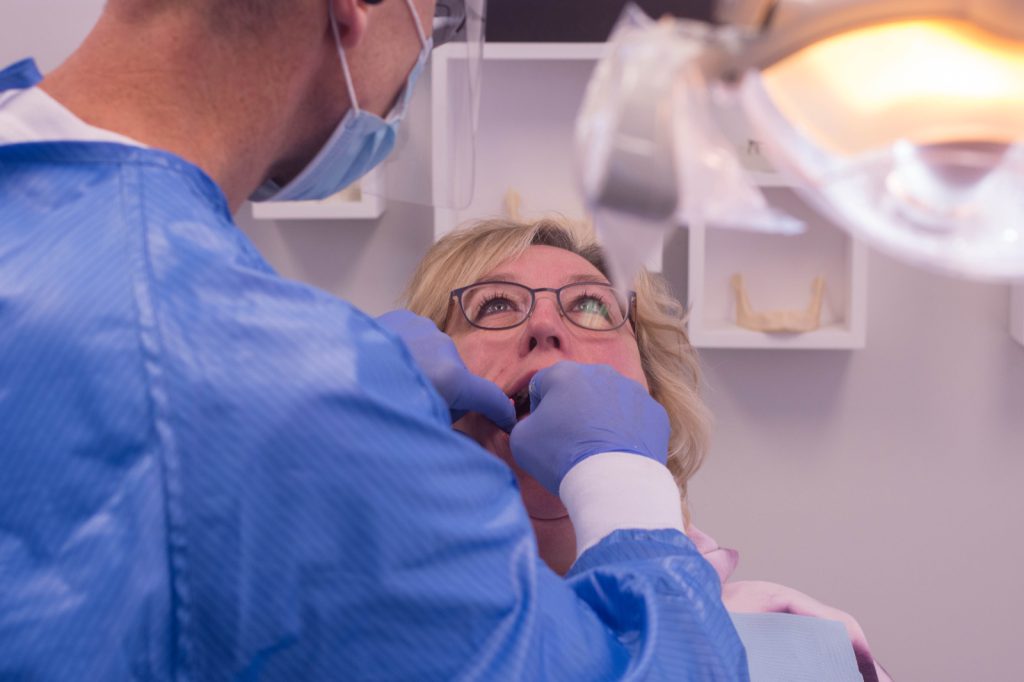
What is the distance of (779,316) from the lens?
236 cm

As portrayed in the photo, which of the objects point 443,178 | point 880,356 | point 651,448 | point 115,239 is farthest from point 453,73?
point 880,356

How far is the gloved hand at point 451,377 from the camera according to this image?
1.48 m

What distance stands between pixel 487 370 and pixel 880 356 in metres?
1.26

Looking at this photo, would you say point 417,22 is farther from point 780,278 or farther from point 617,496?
point 780,278

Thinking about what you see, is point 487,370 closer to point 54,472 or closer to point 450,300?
point 450,300

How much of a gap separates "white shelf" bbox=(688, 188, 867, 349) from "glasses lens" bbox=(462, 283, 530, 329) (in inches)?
24.0

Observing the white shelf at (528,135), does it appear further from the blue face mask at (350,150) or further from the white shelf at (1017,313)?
the blue face mask at (350,150)

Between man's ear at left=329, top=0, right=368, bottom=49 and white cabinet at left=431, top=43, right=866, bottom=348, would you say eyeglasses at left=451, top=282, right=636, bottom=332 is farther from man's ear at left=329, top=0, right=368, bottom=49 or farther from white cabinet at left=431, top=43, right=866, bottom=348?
man's ear at left=329, top=0, right=368, bottom=49

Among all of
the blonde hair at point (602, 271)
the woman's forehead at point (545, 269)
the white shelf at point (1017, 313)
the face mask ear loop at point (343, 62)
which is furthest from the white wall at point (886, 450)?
the face mask ear loop at point (343, 62)

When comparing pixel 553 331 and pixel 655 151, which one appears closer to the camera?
pixel 655 151

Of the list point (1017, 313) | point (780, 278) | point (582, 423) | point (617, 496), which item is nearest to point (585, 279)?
point (582, 423)

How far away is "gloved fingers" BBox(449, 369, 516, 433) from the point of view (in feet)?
4.92

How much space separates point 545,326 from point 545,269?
5.3 inches

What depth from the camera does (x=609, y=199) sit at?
1.70ft
